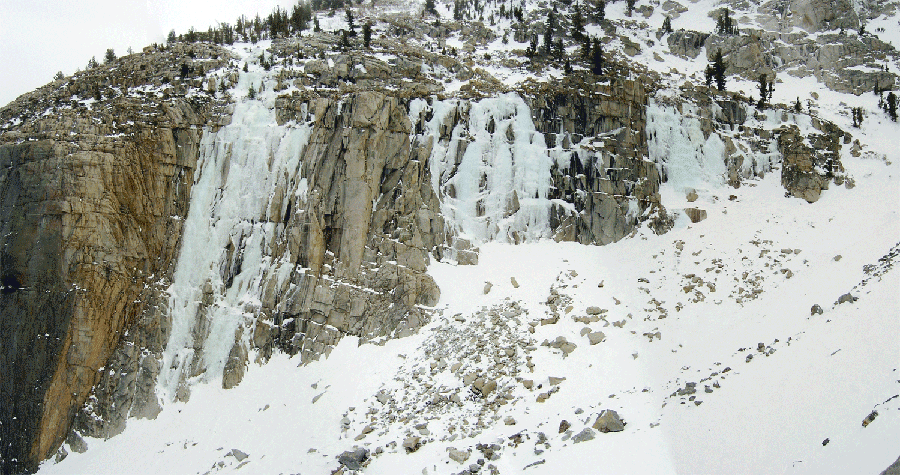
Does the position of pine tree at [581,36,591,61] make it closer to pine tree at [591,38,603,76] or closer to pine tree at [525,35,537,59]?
pine tree at [591,38,603,76]

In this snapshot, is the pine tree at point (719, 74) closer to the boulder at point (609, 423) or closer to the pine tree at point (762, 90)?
the pine tree at point (762, 90)

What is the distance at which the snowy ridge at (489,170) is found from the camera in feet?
102

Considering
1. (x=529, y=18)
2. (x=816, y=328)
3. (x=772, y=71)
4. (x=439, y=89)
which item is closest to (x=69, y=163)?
(x=439, y=89)

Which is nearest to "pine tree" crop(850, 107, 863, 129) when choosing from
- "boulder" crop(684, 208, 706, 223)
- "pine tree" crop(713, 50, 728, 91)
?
"pine tree" crop(713, 50, 728, 91)

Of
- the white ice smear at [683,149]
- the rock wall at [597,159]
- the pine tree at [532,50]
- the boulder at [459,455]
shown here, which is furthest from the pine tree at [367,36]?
the boulder at [459,455]

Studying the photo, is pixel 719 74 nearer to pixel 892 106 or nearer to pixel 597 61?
pixel 597 61

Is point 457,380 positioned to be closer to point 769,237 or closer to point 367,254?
point 367,254

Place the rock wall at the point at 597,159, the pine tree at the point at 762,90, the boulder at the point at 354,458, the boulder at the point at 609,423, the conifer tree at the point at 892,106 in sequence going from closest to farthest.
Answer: the boulder at the point at 609,423 < the boulder at the point at 354,458 < the rock wall at the point at 597,159 < the conifer tree at the point at 892,106 < the pine tree at the point at 762,90

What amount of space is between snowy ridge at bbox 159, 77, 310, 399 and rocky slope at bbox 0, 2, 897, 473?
10 cm

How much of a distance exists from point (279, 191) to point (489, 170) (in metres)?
11.4

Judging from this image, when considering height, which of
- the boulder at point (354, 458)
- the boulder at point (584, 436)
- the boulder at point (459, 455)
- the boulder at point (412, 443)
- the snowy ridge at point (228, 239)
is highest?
the snowy ridge at point (228, 239)

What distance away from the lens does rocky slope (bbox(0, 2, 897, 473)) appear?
2609 centimetres

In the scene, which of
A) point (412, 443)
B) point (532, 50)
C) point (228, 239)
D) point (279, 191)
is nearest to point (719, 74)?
point (532, 50)

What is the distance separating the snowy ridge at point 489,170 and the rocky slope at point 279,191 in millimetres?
Answer: 112
